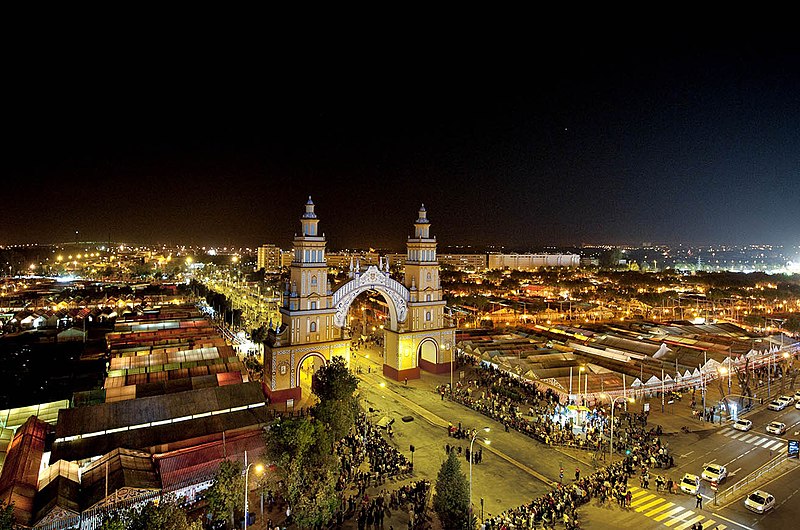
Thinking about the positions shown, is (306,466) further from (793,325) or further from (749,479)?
(793,325)

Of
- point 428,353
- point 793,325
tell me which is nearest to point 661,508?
point 428,353

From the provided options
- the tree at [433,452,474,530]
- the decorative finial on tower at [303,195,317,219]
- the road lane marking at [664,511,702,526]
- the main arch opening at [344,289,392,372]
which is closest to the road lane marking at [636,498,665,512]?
the road lane marking at [664,511,702,526]

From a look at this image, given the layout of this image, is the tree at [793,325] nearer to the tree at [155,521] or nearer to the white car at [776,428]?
the white car at [776,428]

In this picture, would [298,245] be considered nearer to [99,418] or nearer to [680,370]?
[99,418]

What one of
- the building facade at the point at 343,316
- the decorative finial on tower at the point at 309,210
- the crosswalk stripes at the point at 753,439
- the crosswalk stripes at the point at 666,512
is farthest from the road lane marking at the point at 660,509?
the decorative finial on tower at the point at 309,210

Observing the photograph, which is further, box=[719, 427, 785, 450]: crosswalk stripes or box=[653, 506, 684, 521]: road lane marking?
box=[719, 427, 785, 450]: crosswalk stripes

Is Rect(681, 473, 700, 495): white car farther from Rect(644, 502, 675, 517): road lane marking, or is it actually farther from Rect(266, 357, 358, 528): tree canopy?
Rect(266, 357, 358, 528): tree canopy

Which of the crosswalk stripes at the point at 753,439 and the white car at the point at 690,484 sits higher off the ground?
the white car at the point at 690,484
